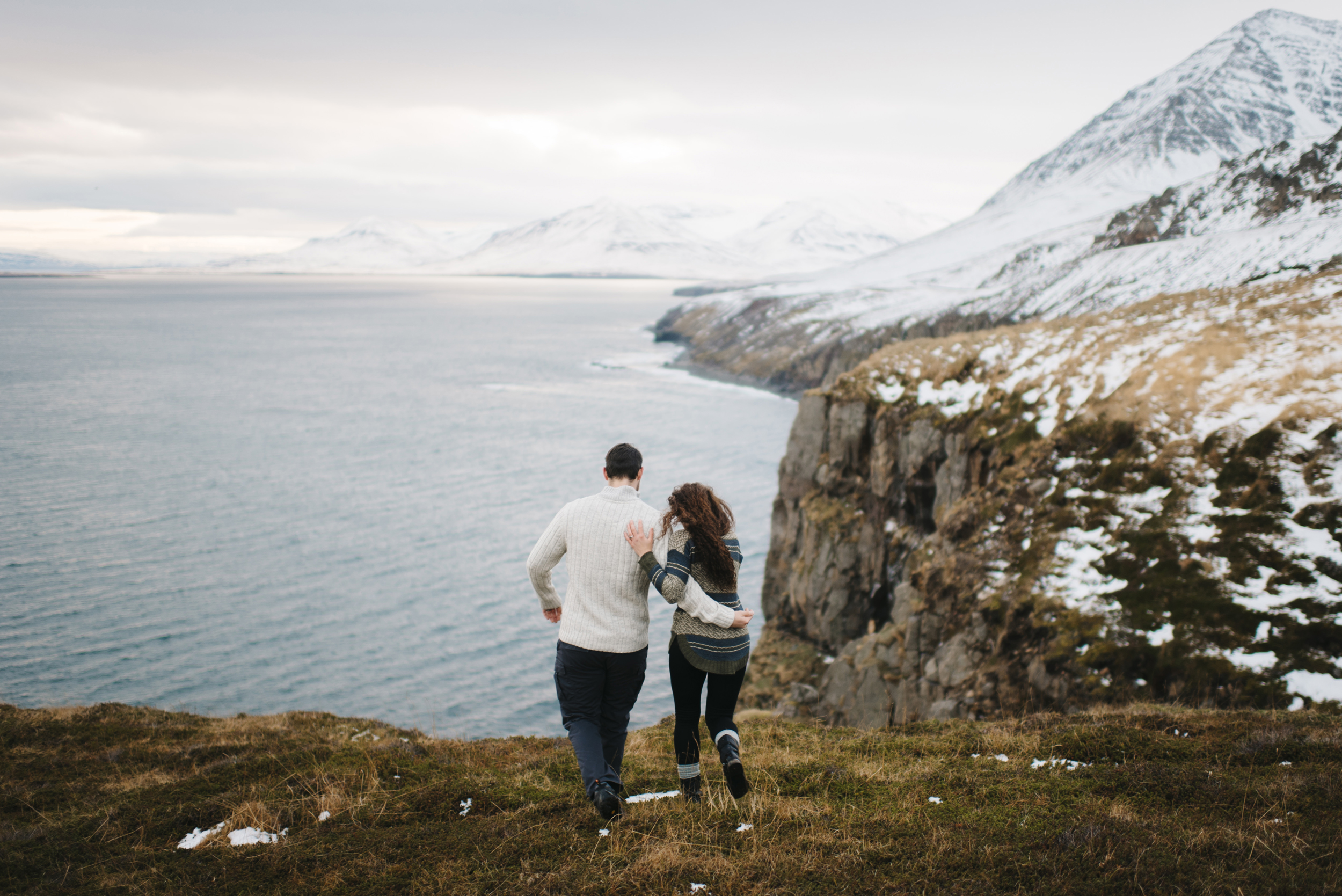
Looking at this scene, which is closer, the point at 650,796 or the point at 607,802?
the point at 607,802

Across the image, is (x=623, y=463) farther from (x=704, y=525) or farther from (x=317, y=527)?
(x=317, y=527)

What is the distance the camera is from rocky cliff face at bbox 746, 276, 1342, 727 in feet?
45.7

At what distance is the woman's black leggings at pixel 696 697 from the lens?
267 inches

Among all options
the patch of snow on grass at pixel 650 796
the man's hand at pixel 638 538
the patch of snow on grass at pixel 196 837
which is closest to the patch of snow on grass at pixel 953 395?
the patch of snow on grass at pixel 650 796

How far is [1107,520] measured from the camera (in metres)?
17.6

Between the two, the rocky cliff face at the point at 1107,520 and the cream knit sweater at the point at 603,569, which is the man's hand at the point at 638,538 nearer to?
the cream knit sweater at the point at 603,569

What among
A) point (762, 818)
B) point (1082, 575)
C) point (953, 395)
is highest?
point (953, 395)

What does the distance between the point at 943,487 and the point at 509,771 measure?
20.9 metres

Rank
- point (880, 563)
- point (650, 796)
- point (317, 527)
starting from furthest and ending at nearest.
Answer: point (317, 527), point (880, 563), point (650, 796)

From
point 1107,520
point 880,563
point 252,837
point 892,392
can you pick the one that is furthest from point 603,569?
point 892,392

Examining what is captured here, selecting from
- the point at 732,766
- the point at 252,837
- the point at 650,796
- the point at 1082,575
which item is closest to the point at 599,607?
the point at 732,766

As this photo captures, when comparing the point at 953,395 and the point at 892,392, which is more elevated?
the point at 953,395

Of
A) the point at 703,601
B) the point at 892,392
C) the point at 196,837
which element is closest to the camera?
the point at 703,601

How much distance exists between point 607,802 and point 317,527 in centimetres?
4858
